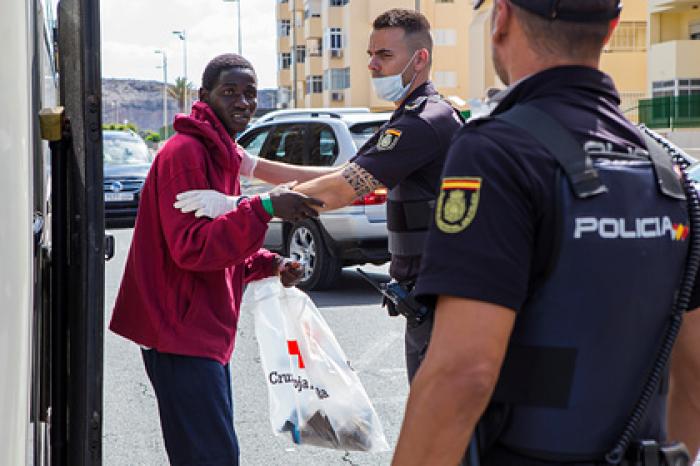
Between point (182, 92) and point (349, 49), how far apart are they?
52.2 meters

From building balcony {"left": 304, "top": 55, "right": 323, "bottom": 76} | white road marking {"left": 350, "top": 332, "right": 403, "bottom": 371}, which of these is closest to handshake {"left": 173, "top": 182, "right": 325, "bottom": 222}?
white road marking {"left": 350, "top": 332, "right": 403, "bottom": 371}

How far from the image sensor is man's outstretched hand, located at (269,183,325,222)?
3766 millimetres

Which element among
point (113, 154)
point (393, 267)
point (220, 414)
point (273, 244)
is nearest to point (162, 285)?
point (220, 414)

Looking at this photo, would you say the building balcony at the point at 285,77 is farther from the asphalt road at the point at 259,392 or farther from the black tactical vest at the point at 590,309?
the black tactical vest at the point at 590,309

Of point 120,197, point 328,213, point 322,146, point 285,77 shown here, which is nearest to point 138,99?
point 285,77

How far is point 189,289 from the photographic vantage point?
375cm

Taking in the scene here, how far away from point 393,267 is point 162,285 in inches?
37.8

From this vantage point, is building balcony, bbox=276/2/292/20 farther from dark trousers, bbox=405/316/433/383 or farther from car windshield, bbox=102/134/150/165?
dark trousers, bbox=405/316/433/383

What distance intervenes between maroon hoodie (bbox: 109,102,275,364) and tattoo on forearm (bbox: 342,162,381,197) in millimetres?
514

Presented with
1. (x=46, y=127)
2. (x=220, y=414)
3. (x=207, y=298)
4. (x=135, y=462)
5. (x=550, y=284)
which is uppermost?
(x=46, y=127)

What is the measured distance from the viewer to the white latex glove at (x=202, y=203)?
12.0 ft

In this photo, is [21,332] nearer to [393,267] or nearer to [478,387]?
[478,387]

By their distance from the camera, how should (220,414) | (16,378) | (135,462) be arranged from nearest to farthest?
(16,378) < (220,414) < (135,462)

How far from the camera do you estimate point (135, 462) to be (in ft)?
19.7
